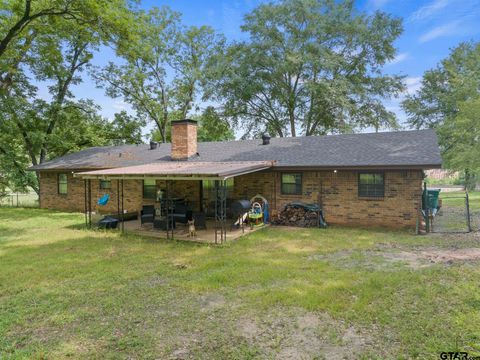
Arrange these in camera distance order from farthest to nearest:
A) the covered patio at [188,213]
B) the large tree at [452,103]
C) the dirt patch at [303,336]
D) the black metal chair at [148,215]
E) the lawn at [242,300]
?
the large tree at [452,103]
the black metal chair at [148,215]
the covered patio at [188,213]
the lawn at [242,300]
the dirt patch at [303,336]

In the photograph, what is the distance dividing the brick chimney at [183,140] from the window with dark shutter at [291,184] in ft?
16.2

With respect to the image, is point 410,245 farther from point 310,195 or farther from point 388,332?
point 388,332

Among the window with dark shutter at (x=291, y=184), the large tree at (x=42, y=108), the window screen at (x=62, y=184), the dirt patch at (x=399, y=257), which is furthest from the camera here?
the large tree at (x=42, y=108)

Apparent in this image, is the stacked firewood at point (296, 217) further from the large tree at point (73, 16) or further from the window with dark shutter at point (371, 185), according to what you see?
the large tree at point (73, 16)

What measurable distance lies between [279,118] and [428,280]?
24.4 meters

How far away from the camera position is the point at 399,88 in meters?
25.3

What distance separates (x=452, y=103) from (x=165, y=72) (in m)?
24.8

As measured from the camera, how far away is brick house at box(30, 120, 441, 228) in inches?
403

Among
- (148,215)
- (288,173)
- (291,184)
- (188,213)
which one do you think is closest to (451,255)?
(291,184)

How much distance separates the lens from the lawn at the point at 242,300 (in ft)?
12.0

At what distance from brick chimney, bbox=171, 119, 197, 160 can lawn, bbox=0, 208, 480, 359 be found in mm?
6541

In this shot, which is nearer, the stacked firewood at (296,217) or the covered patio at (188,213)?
the covered patio at (188,213)

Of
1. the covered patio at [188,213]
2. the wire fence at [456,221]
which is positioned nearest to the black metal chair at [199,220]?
the covered patio at [188,213]

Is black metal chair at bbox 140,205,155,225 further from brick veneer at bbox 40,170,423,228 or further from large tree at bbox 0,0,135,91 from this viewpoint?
large tree at bbox 0,0,135,91
